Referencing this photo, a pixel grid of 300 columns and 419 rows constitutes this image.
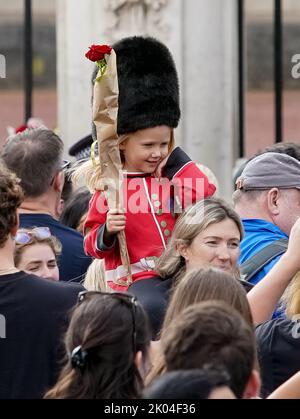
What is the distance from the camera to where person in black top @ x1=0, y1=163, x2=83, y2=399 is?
4.49 meters

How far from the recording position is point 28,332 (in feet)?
14.8

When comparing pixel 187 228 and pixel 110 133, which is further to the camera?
pixel 110 133

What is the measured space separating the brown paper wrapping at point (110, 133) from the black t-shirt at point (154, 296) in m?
0.19

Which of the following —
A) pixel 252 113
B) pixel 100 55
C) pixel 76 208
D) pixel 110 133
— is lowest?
pixel 76 208

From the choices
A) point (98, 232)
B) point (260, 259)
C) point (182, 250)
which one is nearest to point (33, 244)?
point (98, 232)

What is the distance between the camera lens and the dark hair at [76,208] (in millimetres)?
6543

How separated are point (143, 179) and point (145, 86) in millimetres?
377

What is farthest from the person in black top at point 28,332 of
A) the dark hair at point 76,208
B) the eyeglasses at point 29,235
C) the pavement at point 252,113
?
the pavement at point 252,113

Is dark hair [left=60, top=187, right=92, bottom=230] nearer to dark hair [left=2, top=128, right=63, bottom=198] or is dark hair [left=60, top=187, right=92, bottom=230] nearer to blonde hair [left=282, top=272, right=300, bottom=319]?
dark hair [left=2, top=128, right=63, bottom=198]

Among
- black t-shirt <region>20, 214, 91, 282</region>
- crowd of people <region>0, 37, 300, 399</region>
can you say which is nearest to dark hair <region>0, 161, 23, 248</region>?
crowd of people <region>0, 37, 300, 399</region>

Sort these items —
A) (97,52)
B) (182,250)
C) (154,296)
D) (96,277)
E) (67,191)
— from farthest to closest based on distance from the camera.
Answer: (67,191) → (96,277) → (97,52) → (182,250) → (154,296)

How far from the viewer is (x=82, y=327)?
3.88 metres

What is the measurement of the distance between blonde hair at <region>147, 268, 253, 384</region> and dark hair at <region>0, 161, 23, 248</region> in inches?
26.1

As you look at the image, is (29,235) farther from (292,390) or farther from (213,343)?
(213,343)
